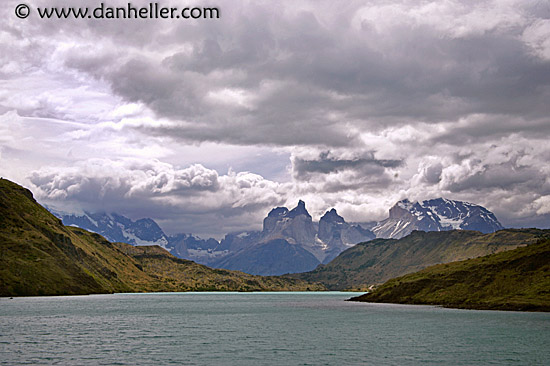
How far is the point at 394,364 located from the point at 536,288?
13155 cm

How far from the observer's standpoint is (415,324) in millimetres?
142500

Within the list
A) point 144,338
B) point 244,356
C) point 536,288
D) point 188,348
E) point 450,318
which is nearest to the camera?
point 244,356

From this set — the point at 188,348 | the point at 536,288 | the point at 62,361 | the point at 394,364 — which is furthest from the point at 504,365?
the point at 536,288

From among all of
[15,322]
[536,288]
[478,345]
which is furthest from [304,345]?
[536,288]

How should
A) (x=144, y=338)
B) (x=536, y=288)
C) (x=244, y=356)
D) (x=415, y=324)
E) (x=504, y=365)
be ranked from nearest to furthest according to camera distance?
(x=504, y=365) < (x=244, y=356) < (x=144, y=338) < (x=415, y=324) < (x=536, y=288)

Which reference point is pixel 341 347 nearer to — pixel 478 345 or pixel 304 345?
pixel 304 345

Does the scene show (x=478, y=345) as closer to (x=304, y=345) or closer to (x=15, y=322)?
(x=304, y=345)

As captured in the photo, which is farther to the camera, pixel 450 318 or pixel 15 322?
pixel 450 318

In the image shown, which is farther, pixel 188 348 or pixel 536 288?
pixel 536 288

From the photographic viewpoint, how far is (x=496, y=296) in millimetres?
196000

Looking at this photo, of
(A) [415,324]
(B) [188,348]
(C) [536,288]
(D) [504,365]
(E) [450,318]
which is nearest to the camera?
(D) [504,365]

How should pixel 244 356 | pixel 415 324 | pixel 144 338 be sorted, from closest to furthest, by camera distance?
pixel 244 356, pixel 144 338, pixel 415 324

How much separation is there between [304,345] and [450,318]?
76066 millimetres

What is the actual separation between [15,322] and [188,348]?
76.0 metres
